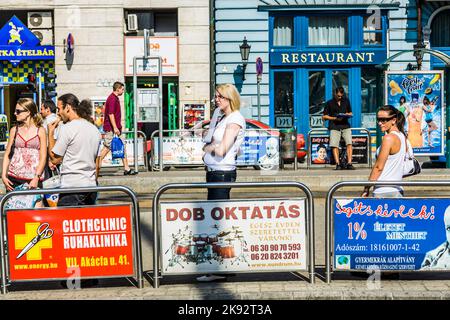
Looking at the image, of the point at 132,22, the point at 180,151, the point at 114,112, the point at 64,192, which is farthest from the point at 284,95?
the point at 64,192

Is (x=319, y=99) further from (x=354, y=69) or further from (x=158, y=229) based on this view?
(x=158, y=229)

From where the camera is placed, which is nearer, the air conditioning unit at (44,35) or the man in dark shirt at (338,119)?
the man in dark shirt at (338,119)

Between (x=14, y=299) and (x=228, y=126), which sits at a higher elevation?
(x=228, y=126)

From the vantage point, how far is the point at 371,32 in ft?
95.0

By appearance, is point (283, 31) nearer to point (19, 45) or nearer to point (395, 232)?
point (19, 45)

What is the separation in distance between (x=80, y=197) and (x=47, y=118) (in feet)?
16.3

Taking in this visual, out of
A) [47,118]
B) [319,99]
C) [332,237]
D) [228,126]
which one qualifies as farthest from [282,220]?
[319,99]

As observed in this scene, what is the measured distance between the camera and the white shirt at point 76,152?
329 inches

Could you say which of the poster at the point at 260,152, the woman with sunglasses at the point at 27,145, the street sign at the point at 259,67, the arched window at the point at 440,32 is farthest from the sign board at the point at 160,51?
the woman with sunglasses at the point at 27,145

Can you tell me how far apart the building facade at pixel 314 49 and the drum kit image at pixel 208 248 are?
67.7 ft

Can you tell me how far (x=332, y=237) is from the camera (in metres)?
8.04

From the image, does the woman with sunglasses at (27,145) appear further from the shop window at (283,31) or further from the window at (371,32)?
the window at (371,32)

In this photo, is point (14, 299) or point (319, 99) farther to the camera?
point (319, 99)
